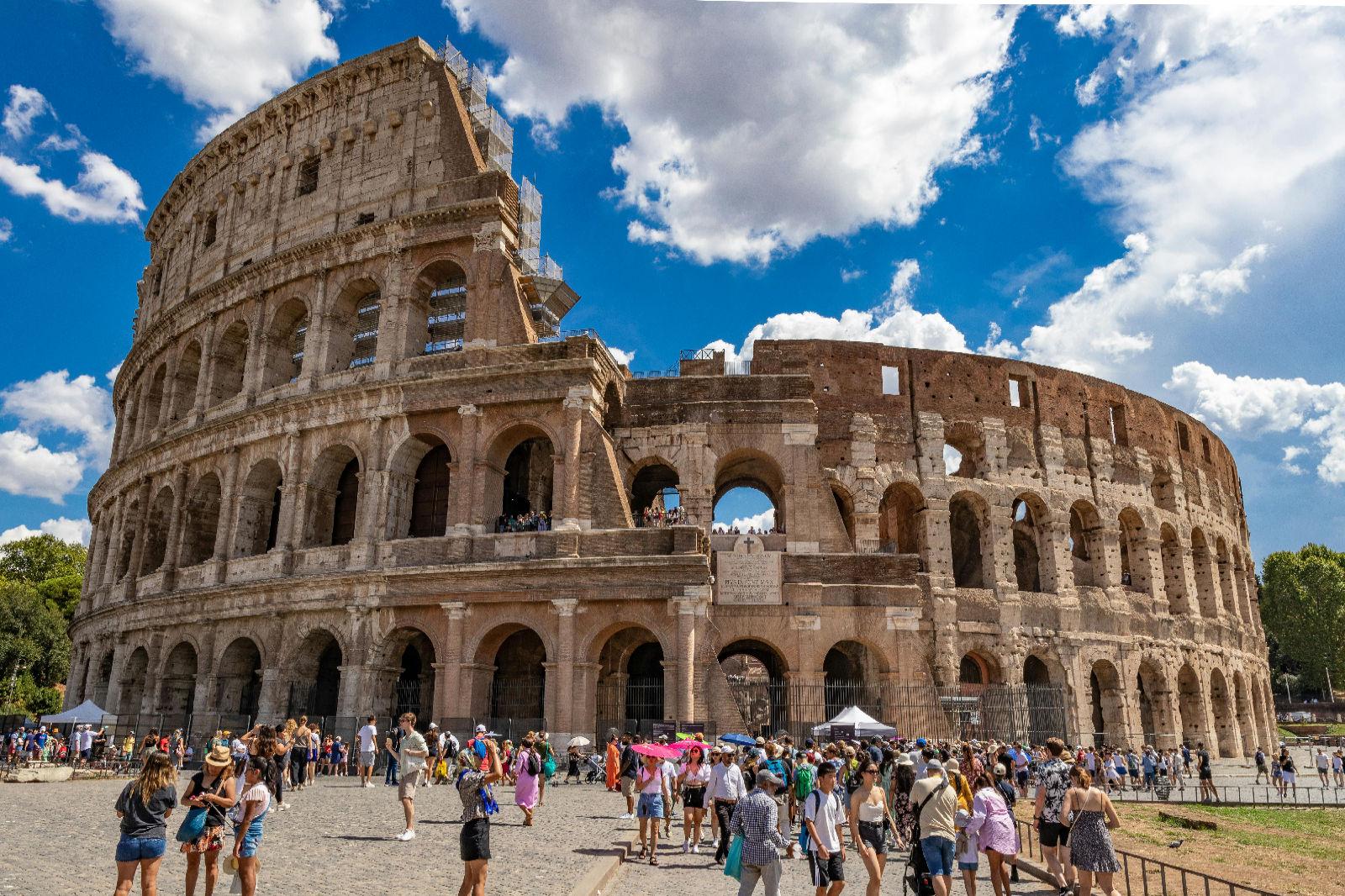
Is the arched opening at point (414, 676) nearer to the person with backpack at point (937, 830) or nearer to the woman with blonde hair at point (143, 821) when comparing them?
the woman with blonde hair at point (143, 821)

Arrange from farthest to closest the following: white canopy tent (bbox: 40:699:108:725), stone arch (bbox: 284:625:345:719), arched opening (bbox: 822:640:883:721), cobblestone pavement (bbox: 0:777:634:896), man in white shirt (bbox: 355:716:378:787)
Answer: white canopy tent (bbox: 40:699:108:725), arched opening (bbox: 822:640:883:721), stone arch (bbox: 284:625:345:719), man in white shirt (bbox: 355:716:378:787), cobblestone pavement (bbox: 0:777:634:896)

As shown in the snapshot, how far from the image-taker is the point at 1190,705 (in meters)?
31.9

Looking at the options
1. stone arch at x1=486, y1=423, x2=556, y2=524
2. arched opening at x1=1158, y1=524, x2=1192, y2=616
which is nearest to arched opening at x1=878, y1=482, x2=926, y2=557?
arched opening at x1=1158, y1=524, x2=1192, y2=616

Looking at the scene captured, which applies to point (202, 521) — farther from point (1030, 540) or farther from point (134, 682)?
point (1030, 540)

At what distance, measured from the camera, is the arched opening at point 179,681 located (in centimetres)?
2553

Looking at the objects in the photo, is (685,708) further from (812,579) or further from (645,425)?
(645,425)

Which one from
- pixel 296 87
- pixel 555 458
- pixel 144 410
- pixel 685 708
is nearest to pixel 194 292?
pixel 144 410

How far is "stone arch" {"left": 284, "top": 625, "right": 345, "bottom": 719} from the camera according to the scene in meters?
22.9

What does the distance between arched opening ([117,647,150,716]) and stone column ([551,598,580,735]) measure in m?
14.2

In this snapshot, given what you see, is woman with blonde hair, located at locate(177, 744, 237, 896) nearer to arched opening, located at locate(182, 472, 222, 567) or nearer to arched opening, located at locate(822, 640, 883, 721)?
arched opening, located at locate(822, 640, 883, 721)

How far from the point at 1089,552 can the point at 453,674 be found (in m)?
21.6

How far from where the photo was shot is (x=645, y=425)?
81.8ft

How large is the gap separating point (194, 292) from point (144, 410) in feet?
17.6

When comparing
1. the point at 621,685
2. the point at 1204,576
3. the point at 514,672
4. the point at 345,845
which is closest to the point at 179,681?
the point at 514,672
